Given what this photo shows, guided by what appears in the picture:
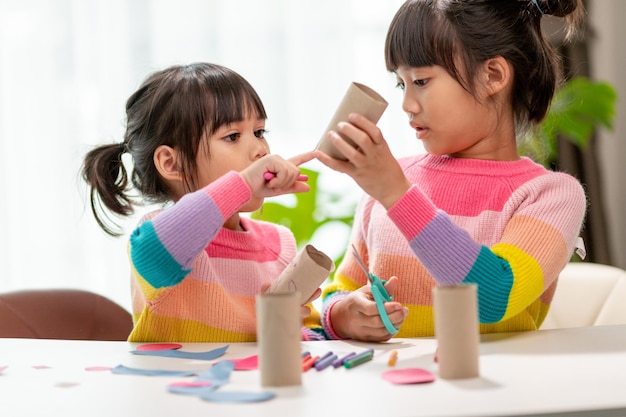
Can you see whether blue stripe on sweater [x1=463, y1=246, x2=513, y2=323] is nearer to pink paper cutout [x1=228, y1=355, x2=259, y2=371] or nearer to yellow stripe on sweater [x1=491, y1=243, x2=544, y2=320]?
yellow stripe on sweater [x1=491, y1=243, x2=544, y2=320]

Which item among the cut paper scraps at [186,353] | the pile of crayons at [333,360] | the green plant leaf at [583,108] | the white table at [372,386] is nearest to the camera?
the white table at [372,386]

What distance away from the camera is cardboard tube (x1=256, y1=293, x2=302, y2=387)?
95 cm

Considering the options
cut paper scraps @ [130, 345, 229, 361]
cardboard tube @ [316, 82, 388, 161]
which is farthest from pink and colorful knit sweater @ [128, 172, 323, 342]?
cardboard tube @ [316, 82, 388, 161]

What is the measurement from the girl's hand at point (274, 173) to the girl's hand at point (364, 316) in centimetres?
21

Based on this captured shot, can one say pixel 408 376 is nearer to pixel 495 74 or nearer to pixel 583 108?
pixel 495 74

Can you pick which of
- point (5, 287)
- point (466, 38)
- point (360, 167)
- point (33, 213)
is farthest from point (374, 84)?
point (360, 167)

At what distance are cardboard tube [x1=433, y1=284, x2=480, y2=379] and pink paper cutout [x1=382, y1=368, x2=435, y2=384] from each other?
22 millimetres

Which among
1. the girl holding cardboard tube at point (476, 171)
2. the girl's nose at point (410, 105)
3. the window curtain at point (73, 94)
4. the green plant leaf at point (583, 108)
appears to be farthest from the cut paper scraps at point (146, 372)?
the green plant leaf at point (583, 108)

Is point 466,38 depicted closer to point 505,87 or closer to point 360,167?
point 505,87

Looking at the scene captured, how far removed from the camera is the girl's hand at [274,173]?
1361mm

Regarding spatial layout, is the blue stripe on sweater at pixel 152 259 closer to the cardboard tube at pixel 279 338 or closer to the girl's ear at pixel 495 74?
the cardboard tube at pixel 279 338

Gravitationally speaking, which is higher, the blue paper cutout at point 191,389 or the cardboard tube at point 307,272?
the cardboard tube at point 307,272

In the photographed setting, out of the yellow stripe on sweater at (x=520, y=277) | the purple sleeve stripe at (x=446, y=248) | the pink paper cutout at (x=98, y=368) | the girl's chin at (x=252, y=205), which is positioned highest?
the girl's chin at (x=252, y=205)

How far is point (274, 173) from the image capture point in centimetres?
138
